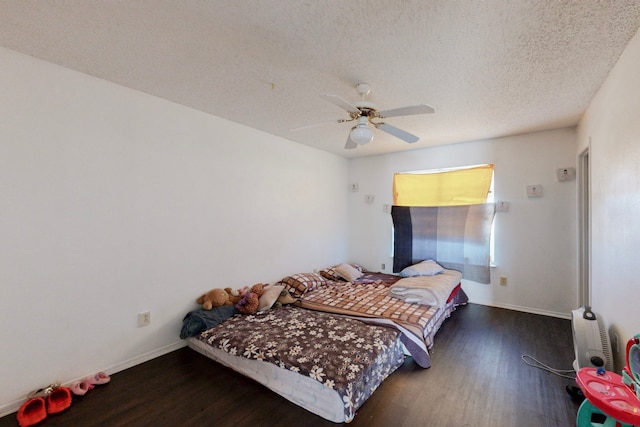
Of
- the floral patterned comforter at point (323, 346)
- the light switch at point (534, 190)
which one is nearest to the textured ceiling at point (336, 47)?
the light switch at point (534, 190)

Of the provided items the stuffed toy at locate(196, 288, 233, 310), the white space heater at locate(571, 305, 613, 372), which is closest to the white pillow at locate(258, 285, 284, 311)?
the stuffed toy at locate(196, 288, 233, 310)

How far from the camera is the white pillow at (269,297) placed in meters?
3.06

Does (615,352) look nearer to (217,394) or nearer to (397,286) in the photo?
(397,286)

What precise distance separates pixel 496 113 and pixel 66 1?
348cm

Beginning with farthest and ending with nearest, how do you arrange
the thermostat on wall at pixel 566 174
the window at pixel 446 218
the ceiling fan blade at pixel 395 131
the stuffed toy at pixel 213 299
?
the window at pixel 446 218
the thermostat on wall at pixel 566 174
the stuffed toy at pixel 213 299
the ceiling fan blade at pixel 395 131

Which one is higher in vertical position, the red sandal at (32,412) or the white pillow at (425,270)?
the white pillow at (425,270)

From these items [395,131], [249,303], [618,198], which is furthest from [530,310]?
[249,303]

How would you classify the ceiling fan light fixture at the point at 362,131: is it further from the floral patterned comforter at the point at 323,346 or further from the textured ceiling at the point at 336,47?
the floral patterned comforter at the point at 323,346

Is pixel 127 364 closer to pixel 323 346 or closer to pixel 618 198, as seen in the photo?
pixel 323 346

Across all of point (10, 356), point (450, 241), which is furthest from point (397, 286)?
point (10, 356)

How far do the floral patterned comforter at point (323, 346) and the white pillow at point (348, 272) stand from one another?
140 cm

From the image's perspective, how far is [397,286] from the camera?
329 centimetres

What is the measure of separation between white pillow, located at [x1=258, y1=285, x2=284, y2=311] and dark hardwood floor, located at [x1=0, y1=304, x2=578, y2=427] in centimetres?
74

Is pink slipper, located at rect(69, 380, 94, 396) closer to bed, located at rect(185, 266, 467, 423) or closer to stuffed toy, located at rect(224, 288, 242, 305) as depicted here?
bed, located at rect(185, 266, 467, 423)
